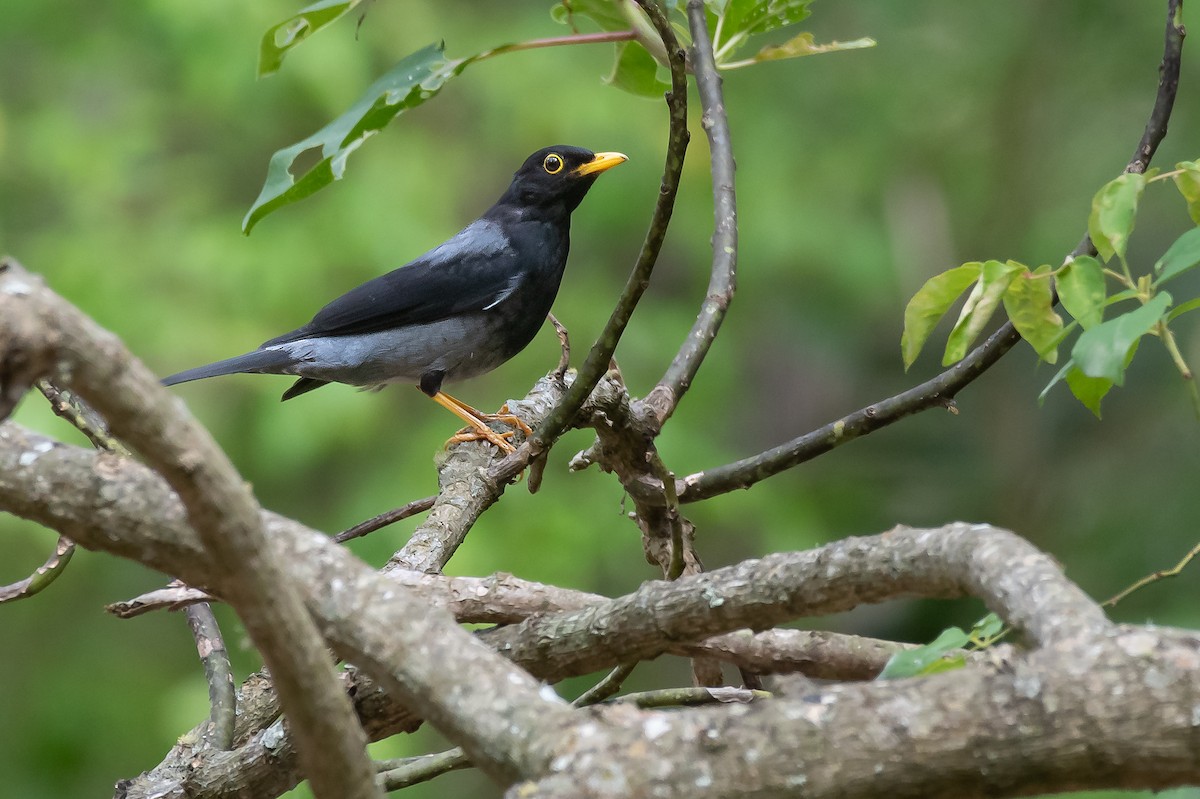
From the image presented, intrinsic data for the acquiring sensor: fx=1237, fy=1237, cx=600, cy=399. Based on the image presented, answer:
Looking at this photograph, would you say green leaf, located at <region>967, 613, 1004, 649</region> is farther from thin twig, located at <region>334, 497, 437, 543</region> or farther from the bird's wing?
the bird's wing

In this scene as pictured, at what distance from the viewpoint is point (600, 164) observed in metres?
6.12

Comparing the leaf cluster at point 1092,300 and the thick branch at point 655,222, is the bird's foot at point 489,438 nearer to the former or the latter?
the thick branch at point 655,222

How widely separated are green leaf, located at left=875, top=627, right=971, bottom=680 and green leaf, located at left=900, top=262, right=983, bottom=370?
1.97 feet

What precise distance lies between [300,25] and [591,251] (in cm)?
647

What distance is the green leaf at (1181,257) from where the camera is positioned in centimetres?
173

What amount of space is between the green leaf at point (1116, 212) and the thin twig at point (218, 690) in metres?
2.03

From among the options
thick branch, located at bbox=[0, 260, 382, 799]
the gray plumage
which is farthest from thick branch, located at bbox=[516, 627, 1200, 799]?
the gray plumage

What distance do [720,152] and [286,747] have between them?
188 centimetres

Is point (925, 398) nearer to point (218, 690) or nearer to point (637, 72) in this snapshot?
point (637, 72)

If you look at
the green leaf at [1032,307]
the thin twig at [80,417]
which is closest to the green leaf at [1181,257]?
the green leaf at [1032,307]

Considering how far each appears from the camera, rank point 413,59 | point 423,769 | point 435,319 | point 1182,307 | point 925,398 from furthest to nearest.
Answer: point 435,319
point 925,398
point 423,769
point 413,59
point 1182,307

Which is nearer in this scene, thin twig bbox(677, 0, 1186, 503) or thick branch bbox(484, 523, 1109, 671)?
thick branch bbox(484, 523, 1109, 671)

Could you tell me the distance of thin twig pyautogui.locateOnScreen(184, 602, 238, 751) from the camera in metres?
2.70

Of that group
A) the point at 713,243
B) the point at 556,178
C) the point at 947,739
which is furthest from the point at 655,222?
the point at 556,178
